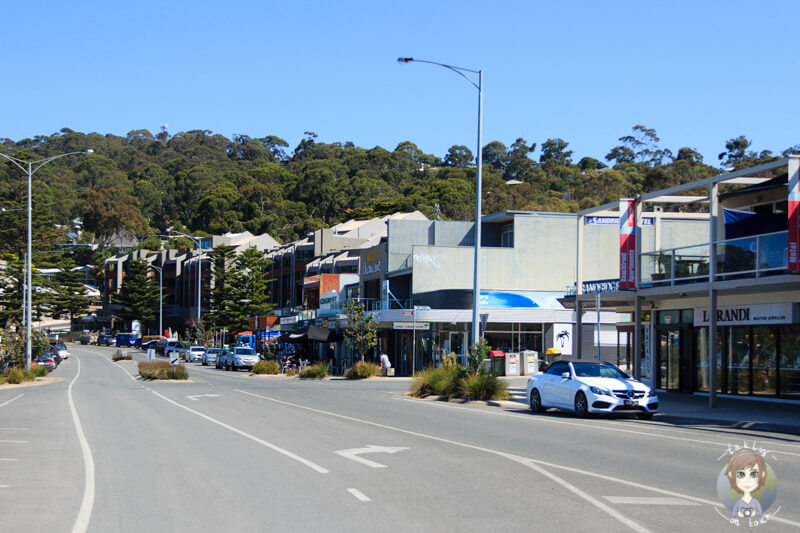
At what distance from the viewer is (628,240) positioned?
26891mm

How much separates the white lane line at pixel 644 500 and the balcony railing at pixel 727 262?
1337cm

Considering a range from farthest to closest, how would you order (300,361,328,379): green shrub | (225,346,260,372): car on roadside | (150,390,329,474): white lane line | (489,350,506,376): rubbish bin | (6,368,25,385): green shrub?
(225,346,260,372): car on roadside, (300,361,328,379): green shrub, (489,350,506,376): rubbish bin, (6,368,25,385): green shrub, (150,390,329,474): white lane line

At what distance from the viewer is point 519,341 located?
48.8 m

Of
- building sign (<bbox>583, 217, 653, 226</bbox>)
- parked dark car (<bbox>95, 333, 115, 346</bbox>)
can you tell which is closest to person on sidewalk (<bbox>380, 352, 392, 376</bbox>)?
building sign (<bbox>583, 217, 653, 226</bbox>)

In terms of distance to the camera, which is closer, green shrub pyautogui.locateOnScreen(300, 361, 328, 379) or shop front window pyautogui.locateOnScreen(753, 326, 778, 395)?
shop front window pyautogui.locateOnScreen(753, 326, 778, 395)

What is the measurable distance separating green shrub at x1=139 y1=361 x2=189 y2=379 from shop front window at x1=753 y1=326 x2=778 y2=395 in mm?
26668

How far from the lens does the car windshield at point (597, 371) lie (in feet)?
72.4

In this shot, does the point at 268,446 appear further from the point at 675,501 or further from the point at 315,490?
the point at 675,501

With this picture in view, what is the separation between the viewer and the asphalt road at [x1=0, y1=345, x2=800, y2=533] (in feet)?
28.2

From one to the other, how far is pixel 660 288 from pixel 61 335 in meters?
107

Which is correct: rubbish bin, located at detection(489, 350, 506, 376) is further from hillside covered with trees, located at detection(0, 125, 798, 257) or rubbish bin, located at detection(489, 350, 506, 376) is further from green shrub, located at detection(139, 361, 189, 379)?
hillside covered with trees, located at detection(0, 125, 798, 257)

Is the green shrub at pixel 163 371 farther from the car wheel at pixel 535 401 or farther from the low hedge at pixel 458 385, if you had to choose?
the car wheel at pixel 535 401

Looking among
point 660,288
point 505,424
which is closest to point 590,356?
point 660,288

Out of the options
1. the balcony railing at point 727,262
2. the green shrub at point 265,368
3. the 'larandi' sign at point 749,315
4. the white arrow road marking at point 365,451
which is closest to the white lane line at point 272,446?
the white arrow road marking at point 365,451
